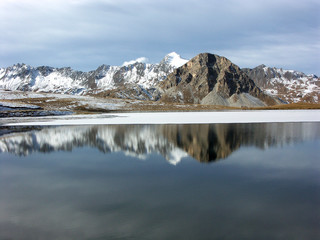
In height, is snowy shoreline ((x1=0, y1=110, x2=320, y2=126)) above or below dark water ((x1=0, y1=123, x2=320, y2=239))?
below

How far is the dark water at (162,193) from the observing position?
861 centimetres

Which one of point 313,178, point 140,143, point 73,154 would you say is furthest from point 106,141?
point 313,178

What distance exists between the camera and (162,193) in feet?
38.5

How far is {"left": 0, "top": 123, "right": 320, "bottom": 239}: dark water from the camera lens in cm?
861

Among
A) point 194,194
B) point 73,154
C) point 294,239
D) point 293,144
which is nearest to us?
point 294,239

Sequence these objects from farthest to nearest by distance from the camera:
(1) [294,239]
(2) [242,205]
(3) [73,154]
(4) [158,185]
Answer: (3) [73,154], (4) [158,185], (2) [242,205], (1) [294,239]

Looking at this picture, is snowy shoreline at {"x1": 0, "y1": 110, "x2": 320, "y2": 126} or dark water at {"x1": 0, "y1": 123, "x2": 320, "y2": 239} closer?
dark water at {"x1": 0, "y1": 123, "x2": 320, "y2": 239}

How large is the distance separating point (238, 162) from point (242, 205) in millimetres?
7074

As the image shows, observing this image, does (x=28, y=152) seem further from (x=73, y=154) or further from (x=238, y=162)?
(x=238, y=162)

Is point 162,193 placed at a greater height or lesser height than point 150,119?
greater

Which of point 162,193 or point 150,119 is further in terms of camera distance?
point 150,119

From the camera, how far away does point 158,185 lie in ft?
42.1

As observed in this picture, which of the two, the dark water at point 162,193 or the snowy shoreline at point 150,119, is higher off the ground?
the dark water at point 162,193

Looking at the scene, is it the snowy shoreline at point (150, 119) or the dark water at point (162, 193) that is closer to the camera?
the dark water at point (162, 193)
